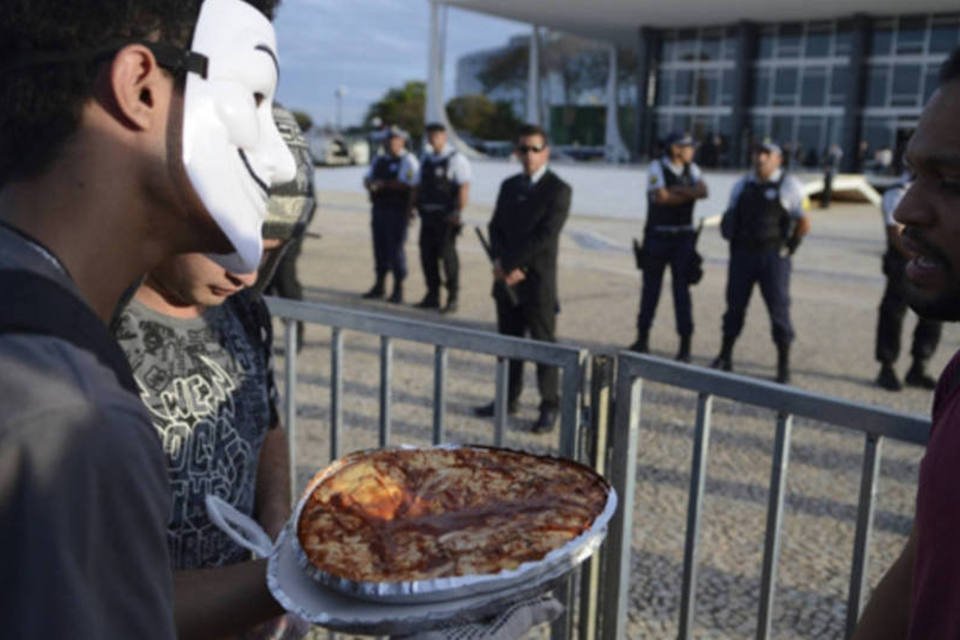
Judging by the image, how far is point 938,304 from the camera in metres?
1.41

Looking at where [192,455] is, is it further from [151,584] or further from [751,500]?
[751,500]

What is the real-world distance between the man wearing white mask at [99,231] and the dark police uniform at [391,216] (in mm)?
9189

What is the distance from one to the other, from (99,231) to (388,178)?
9.88 m

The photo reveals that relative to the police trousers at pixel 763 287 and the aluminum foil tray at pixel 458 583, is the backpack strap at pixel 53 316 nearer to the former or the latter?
the aluminum foil tray at pixel 458 583

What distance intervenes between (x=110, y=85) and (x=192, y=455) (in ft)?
3.00

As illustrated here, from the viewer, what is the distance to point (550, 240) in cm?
639

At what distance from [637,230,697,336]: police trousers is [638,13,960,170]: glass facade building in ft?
98.0

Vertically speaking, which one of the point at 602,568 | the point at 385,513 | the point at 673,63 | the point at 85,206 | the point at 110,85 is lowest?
the point at 602,568

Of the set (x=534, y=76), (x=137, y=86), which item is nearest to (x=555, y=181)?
(x=137, y=86)

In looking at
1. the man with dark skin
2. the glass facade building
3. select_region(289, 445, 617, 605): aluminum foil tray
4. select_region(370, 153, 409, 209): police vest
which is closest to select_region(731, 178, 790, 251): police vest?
select_region(370, 153, 409, 209): police vest

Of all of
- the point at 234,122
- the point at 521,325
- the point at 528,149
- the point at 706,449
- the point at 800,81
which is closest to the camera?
the point at 234,122

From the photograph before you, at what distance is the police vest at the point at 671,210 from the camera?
8.08 metres

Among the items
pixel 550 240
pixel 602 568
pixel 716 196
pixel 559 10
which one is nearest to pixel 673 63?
pixel 559 10

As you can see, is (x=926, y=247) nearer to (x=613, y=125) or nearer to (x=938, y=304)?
(x=938, y=304)
